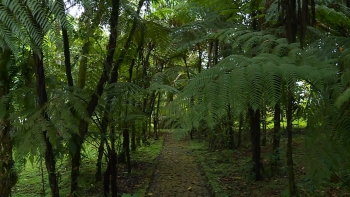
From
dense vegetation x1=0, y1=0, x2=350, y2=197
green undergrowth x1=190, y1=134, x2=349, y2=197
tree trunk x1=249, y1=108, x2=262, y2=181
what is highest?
dense vegetation x1=0, y1=0, x2=350, y2=197

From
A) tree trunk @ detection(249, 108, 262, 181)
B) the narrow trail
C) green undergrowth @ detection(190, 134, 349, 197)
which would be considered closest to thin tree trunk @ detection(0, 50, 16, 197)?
the narrow trail

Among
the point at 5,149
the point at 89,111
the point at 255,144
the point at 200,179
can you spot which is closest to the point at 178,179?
the point at 200,179

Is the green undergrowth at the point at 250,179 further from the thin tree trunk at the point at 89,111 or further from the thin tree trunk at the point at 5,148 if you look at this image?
the thin tree trunk at the point at 5,148

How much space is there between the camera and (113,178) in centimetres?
475

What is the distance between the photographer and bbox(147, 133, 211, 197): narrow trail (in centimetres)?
566

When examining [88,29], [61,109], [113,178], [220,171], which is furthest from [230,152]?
[61,109]

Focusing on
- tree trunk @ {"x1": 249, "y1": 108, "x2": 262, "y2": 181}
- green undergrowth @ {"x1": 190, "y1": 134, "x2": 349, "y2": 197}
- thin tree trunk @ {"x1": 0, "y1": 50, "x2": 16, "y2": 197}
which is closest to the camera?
thin tree trunk @ {"x1": 0, "y1": 50, "x2": 16, "y2": 197}

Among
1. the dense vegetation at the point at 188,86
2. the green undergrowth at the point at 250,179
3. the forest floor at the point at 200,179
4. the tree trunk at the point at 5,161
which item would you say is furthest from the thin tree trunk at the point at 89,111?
the green undergrowth at the point at 250,179

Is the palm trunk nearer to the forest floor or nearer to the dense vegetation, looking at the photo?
the dense vegetation

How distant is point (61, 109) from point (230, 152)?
254 inches

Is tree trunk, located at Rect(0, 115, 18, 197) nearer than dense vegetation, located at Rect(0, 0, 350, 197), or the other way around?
dense vegetation, located at Rect(0, 0, 350, 197)

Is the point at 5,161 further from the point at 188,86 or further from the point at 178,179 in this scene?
the point at 178,179

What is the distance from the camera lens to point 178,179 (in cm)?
662

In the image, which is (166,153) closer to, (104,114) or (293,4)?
(104,114)
